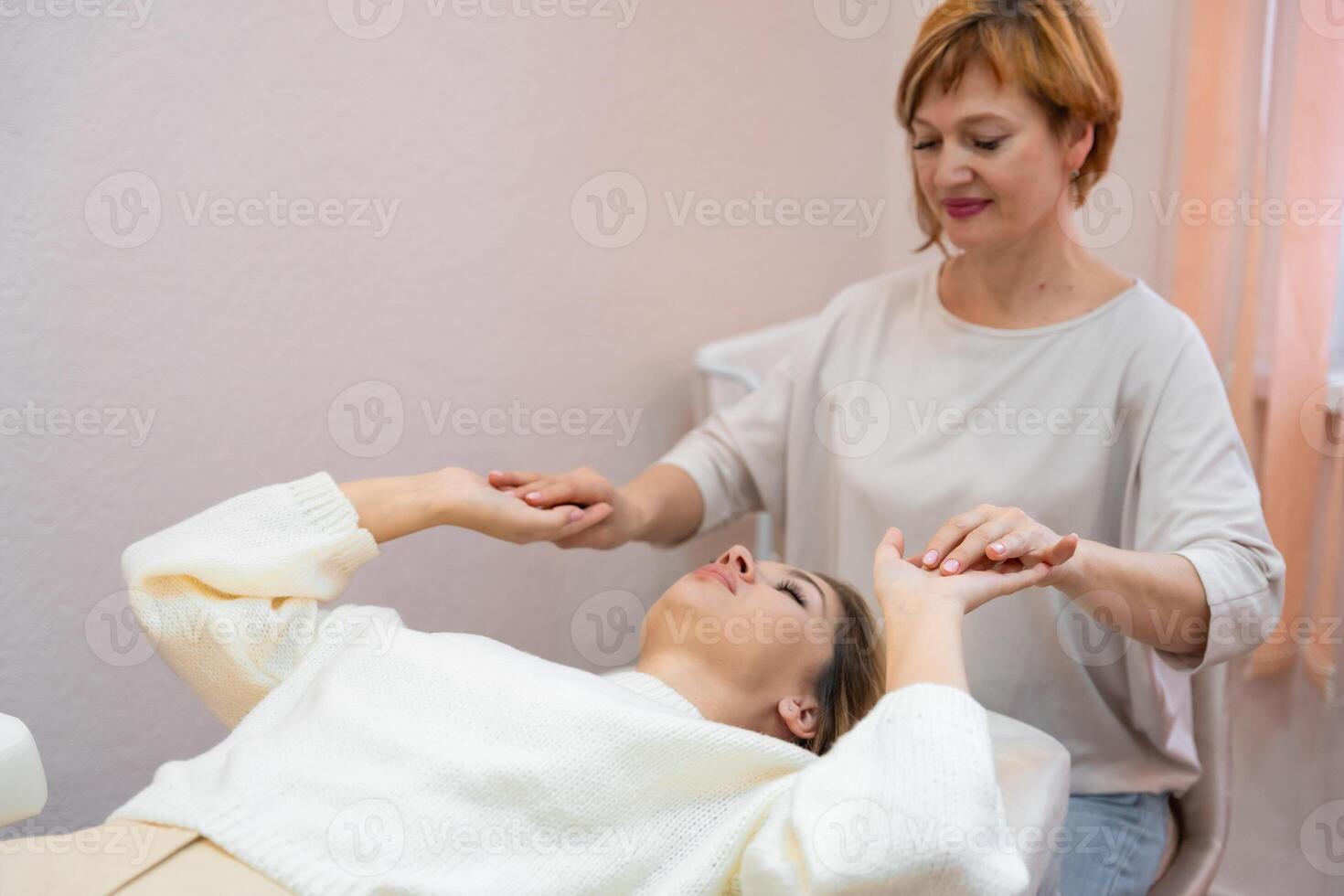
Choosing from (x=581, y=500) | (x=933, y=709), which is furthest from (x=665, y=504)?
(x=933, y=709)

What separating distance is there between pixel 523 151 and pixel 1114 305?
0.89m

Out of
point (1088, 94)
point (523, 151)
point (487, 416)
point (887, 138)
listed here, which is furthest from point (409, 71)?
point (887, 138)

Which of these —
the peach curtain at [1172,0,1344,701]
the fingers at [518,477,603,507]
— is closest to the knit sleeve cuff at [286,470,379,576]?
the fingers at [518,477,603,507]

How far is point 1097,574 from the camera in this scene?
1204mm

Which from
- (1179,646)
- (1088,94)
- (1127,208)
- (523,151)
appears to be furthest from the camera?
(1127,208)

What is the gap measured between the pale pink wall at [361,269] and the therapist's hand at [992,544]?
89 centimetres

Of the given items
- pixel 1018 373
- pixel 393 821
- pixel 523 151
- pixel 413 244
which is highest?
pixel 523 151

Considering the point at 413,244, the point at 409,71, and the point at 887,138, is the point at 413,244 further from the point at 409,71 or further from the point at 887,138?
the point at 887,138
